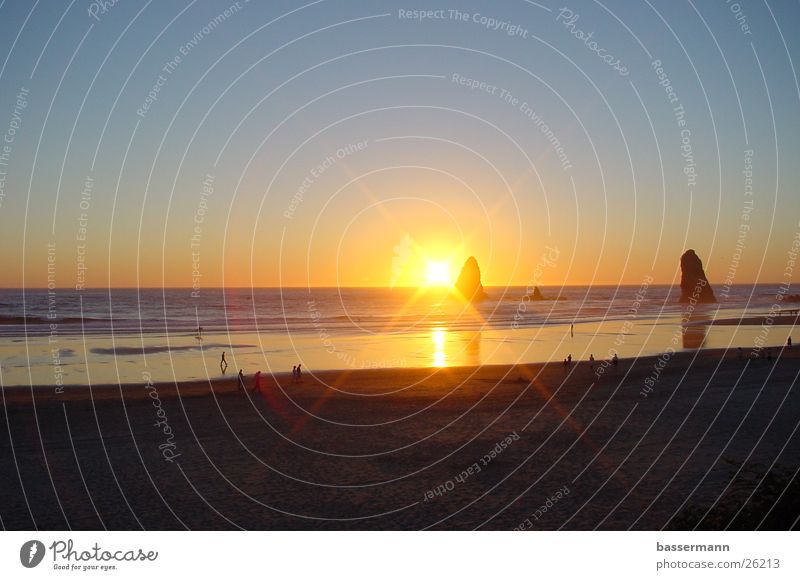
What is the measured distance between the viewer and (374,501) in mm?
14078

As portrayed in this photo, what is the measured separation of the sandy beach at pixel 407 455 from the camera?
1308 cm

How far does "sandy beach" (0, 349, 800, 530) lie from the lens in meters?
13.1

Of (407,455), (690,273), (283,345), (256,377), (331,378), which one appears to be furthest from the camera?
(690,273)

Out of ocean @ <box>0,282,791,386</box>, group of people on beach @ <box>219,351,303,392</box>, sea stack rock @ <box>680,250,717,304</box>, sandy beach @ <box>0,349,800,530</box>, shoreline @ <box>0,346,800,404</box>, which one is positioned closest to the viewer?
sandy beach @ <box>0,349,800,530</box>

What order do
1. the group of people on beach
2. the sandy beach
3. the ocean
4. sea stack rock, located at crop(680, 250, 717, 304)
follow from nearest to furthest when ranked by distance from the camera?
the sandy beach < the group of people on beach < the ocean < sea stack rock, located at crop(680, 250, 717, 304)

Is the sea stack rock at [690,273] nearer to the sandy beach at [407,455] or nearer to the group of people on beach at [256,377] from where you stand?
the sandy beach at [407,455]

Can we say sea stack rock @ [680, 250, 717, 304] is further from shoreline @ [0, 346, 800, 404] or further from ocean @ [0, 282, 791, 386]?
shoreline @ [0, 346, 800, 404]

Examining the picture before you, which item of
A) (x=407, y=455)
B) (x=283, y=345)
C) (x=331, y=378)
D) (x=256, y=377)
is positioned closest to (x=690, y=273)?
(x=283, y=345)

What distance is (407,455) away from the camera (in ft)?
58.9

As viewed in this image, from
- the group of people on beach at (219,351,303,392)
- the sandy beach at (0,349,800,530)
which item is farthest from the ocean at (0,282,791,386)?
the sandy beach at (0,349,800,530)

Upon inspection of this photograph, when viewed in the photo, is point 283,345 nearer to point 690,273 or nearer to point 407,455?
point 407,455

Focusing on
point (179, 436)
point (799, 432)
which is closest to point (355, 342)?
point (179, 436)
